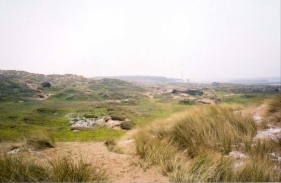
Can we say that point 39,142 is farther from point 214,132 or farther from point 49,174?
point 214,132

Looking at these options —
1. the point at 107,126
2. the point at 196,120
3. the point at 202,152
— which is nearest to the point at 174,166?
the point at 202,152

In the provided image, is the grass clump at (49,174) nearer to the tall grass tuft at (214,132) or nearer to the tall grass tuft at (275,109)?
the tall grass tuft at (214,132)

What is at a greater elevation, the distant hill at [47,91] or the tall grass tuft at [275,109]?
the tall grass tuft at [275,109]

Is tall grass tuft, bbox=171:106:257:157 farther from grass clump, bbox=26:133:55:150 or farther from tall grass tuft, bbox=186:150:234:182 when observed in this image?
grass clump, bbox=26:133:55:150

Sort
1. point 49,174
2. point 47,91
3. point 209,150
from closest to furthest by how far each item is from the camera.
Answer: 1. point 49,174
2. point 209,150
3. point 47,91

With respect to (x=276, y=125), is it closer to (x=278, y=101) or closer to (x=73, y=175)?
(x=278, y=101)

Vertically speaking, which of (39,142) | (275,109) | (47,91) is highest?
(275,109)

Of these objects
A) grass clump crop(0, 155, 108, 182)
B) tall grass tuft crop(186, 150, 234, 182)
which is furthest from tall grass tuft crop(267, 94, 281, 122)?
grass clump crop(0, 155, 108, 182)

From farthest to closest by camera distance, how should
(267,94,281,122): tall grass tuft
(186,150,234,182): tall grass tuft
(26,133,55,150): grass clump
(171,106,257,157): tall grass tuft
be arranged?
(26,133,55,150): grass clump < (267,94,281,122): tall grass tuft < (171,106,257,157): tall grass tuft < (186,150,234,182): tall grass tuft

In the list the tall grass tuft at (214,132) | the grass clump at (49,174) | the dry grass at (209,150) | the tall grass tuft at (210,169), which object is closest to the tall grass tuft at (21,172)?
the grass clump at (49,174)

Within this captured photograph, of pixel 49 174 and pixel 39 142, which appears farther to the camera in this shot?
pixel 39 142

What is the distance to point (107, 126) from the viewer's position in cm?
1947

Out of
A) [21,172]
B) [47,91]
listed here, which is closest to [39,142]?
[21,172]

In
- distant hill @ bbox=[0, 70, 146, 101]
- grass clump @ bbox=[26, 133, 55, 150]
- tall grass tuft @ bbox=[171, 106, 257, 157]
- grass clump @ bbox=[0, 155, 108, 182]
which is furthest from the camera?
distant hill @ bbox=[0, 70, 146, 101]
